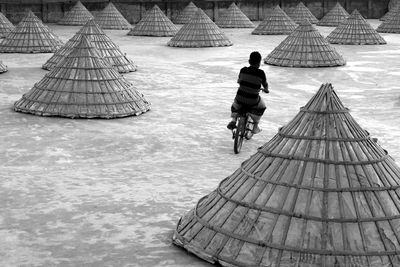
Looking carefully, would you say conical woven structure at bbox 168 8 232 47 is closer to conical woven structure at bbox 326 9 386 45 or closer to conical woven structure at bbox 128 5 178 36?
conical woven structure at bbox 128 5 178 36

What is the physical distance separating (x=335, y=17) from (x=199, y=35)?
10929 mm

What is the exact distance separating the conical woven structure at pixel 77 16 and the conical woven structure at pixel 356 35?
9.88 m

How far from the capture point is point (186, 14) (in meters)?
29.8

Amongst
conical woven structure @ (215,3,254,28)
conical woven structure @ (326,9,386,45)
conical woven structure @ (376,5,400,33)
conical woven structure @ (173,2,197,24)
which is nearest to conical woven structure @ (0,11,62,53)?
conical woven structure @ (326,9,386,45)

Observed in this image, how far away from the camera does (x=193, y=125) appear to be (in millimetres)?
10375

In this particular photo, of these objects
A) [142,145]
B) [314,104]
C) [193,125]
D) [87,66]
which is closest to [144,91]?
[87,66]

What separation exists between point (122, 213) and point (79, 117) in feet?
15.0

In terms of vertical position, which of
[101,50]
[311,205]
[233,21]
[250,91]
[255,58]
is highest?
[233,21]

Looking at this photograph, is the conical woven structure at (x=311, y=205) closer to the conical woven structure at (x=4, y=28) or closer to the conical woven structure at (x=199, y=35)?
the conical woven structure at (x=199, y=35)

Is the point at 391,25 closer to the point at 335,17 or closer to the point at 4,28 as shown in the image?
the point at 335,17

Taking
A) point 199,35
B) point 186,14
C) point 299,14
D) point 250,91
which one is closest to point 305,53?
point 199,35

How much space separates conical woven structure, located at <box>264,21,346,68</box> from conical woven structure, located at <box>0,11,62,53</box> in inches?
227

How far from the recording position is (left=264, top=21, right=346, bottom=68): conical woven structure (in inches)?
675

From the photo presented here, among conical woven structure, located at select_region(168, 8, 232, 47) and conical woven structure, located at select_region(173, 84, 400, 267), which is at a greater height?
conical woven structure, located at select_region(168, 8, 232, 47)
